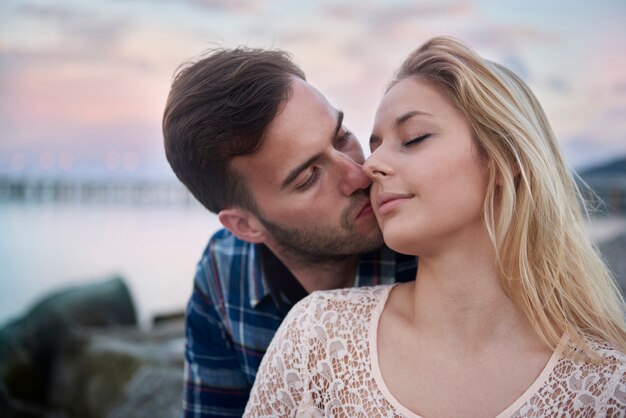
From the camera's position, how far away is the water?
27.3ft

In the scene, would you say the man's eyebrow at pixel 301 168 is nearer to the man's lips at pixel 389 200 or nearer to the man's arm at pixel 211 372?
the man's lips at pixel 389 200

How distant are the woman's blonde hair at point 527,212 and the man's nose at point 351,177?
56 cm

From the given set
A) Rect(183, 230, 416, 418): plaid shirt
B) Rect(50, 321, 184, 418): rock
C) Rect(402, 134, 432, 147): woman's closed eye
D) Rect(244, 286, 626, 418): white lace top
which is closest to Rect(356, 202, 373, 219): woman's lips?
Rect(183, 230, 416, 418): plaid shirt

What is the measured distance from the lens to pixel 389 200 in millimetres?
1733

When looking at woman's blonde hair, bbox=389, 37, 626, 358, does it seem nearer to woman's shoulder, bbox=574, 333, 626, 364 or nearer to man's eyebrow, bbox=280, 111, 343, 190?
woman's shoulder, bbox=574, 333, 626, 364

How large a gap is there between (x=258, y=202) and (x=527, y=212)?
1203 mm

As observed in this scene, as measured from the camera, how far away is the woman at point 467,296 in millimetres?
1605

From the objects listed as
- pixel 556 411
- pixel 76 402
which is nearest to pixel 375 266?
pixel 556 411

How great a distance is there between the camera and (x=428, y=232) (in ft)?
5.40

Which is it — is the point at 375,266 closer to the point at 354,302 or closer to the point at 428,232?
the point at 354,302

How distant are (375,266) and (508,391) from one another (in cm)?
97

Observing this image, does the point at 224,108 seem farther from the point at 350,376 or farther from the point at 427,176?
the point at 350,376

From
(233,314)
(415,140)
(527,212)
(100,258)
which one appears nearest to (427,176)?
(415,140)

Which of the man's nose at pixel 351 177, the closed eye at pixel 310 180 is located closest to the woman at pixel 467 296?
the man's nose at pixel 351 177
